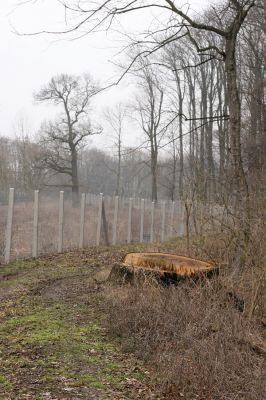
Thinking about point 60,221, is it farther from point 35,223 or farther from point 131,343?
point 131,343

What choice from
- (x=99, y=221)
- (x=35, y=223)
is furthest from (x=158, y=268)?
(x=99, y=221)

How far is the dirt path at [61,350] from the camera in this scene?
4922 millimetres

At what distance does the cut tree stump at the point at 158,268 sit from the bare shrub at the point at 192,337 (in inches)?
10.8

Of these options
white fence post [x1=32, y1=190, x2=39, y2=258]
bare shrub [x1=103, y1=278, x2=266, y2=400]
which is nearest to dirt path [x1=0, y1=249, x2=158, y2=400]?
bare shrub [x1=103, y1=278, x2=266, y2=400]

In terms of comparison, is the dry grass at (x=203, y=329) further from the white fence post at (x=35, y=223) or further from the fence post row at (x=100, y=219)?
the white fence post at (x=35, y=223)

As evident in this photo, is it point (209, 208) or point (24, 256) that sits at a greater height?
point (209, 208)

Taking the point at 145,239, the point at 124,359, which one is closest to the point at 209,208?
the point at 124,359

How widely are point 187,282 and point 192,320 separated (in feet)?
5.36

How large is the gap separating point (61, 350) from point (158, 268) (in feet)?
10.8

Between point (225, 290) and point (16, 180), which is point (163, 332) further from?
point (16, 180)

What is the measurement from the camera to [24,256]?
554 inches

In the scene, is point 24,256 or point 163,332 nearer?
point 163,332

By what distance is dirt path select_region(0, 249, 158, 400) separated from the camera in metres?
4.92

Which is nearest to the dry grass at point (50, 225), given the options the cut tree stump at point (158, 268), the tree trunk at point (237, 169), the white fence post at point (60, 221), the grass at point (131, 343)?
the white fence post at point (60, 221)
